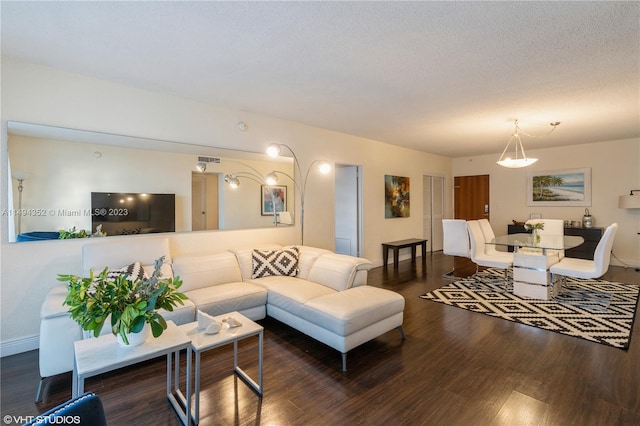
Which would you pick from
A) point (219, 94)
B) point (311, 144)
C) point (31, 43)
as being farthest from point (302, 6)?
point (311, 144)

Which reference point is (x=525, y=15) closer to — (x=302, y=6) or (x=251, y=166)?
(x=302, y=6)

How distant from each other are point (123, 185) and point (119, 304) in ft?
6.51

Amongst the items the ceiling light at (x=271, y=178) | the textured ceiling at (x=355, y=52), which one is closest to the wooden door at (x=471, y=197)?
the textured ceiling at (x=355, y=52)

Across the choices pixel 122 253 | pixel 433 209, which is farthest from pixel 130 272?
pixel 433 209

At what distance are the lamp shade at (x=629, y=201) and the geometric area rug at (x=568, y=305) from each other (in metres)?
1.82

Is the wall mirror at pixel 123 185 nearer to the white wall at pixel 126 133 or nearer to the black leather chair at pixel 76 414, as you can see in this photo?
the white wall at pixel 126 133

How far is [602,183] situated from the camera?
603 cm

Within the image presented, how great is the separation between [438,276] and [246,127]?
154 inches

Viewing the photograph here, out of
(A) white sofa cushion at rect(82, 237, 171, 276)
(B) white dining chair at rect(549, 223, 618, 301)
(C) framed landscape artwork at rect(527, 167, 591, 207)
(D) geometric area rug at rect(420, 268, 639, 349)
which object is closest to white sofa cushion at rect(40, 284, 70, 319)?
(A) white sofa cushion at rect(82, 237, 171, 276)

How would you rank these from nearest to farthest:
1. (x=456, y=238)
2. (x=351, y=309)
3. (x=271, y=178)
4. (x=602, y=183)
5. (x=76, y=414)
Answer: (x=76, y=414) < (x=351, y=309) < (x=271, y=178) < (x=456, y=238) < (x=602, y=183)

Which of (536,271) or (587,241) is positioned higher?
(587,241)

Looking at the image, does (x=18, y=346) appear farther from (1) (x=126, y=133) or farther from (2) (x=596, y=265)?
(2) (x=596, y=265)

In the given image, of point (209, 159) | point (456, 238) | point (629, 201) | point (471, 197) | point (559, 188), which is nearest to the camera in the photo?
point (209, 159)

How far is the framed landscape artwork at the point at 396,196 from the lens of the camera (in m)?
6.15
